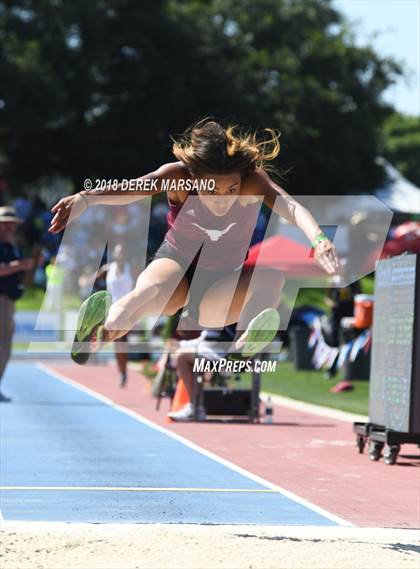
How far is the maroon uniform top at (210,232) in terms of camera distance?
25.1 feet

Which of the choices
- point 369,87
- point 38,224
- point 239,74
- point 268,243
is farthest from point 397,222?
Answer: point 369,87

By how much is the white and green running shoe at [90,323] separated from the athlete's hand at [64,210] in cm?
108

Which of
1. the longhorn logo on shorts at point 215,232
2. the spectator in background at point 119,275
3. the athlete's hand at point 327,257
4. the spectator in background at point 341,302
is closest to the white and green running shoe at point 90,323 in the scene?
the longhorn logo on shorts at point 215,232

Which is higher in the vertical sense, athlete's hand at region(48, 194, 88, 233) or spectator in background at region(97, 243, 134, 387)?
spectator in background at region(97, 243, 134, 387)

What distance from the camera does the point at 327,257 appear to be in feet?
21.2

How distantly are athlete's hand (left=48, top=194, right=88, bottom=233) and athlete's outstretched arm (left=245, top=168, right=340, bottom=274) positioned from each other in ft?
3.65

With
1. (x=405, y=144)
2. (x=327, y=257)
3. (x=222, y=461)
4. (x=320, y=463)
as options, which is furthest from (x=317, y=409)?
(x=405, y=144)

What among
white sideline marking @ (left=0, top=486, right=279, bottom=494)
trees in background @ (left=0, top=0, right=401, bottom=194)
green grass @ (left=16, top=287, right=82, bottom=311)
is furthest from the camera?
trees in background @ (left=0, top=0, right=401, bottom=194)

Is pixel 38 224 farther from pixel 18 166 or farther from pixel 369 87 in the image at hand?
pixel 369 87

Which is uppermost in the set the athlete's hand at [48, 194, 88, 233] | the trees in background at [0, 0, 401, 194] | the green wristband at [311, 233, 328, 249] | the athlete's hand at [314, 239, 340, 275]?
the trees in background at [0, 0, 401, 194]

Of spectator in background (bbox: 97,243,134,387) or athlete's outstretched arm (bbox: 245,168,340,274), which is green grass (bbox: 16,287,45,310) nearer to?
spectator in background (bbox: 97,243,134,387)

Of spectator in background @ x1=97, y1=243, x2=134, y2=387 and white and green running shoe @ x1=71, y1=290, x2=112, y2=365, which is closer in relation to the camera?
white and green running shoe @ x1=71, y1=290, x2=112, y2=365

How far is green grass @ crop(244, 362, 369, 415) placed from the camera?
17.4 metres

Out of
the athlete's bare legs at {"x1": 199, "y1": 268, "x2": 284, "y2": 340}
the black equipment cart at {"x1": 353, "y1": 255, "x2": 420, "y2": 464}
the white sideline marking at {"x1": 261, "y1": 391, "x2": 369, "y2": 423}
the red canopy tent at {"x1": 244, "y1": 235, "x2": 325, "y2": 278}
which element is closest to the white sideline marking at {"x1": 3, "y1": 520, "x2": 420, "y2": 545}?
the athlete's bare legs at {"x1": 199, "y1": 268, "x2": 284, "y2": 340}
